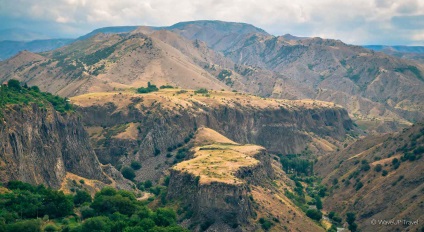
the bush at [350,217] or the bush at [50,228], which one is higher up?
the bush at [50,228]

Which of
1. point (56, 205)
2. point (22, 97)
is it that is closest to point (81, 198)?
point (56, 205)

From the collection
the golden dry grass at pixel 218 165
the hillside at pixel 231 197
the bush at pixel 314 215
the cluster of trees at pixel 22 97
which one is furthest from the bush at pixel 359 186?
the cluster of trees at pixel 22 97

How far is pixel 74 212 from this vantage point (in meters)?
142

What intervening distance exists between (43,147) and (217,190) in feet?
181

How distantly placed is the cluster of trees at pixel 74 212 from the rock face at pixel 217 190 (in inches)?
→ 361

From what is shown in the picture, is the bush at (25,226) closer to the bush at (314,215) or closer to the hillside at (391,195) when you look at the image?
the bush at (314,215)

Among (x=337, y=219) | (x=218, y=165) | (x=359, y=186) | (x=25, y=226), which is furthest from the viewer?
(x=359, y=186)

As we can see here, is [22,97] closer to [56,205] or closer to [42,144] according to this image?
[42,144]

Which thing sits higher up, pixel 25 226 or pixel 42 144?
pixel 42 144

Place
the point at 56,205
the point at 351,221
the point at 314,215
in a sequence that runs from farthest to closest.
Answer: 1. the point at 314,215
2. the point at 351,221
3. the point at 56,205

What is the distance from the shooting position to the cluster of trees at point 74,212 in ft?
407

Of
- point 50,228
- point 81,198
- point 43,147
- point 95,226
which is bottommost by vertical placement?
point 81,198

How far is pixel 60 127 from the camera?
603 ft

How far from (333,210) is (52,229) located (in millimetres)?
108245
